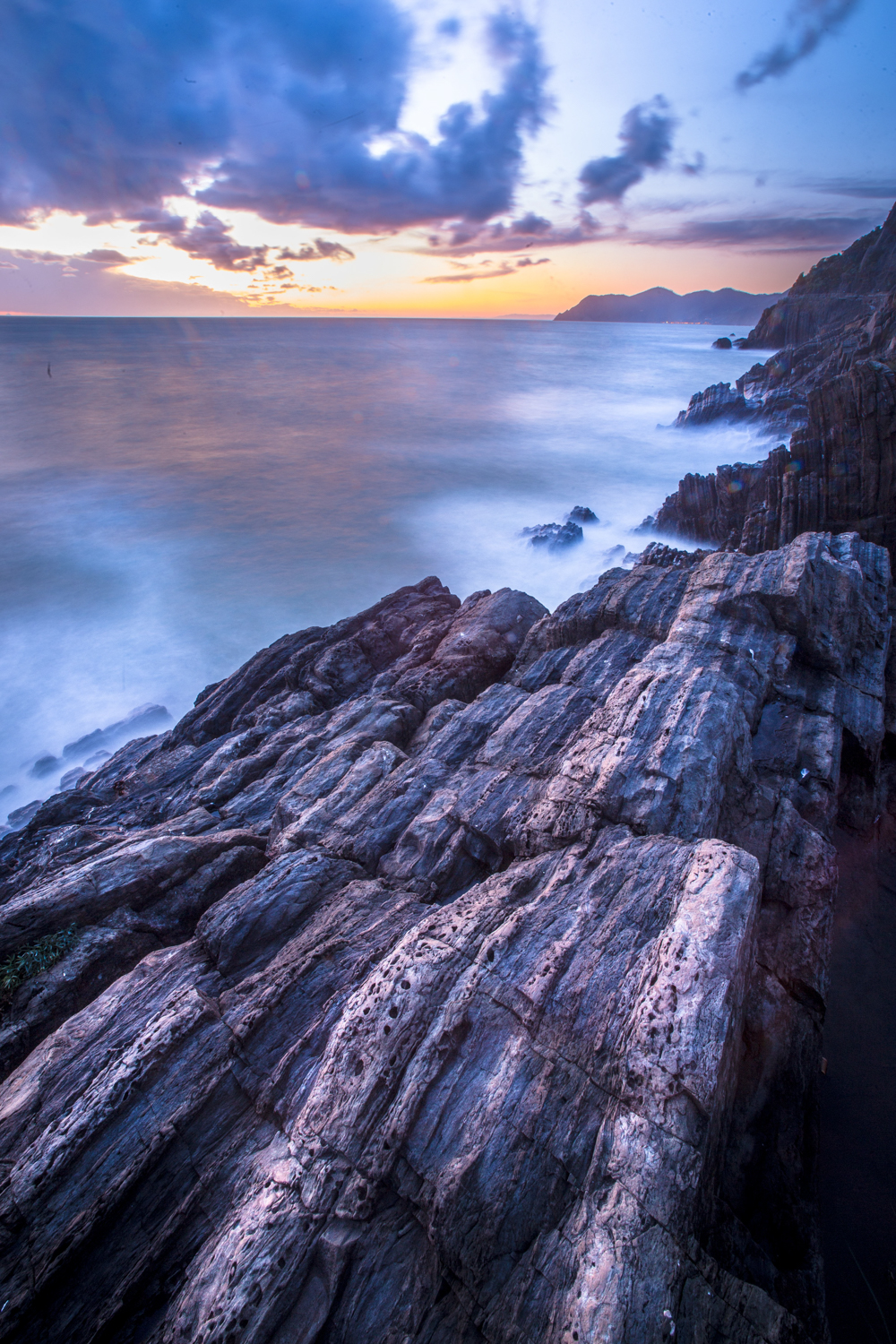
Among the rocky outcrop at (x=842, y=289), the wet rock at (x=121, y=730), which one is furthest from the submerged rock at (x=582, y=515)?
the rocky outcrop at (x=842, y=289)

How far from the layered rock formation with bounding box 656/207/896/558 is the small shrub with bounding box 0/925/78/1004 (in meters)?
31.1

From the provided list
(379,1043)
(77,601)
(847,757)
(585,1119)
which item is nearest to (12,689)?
(77,601)

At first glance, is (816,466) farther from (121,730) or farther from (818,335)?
(818,335)

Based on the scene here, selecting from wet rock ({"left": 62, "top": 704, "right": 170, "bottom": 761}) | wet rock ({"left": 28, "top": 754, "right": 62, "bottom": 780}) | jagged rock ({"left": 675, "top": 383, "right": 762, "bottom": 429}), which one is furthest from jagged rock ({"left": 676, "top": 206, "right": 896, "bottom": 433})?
wet rock ({"left": 28, "top": 754, "right": 62, "bottom": 780})

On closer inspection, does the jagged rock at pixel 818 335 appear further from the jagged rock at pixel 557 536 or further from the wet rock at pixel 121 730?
the wet rock at pixel 121 730

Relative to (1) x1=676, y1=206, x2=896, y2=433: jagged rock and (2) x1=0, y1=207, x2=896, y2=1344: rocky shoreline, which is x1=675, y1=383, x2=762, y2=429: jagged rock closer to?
(1) x1=676, y1=206, x2=896, y2=433: jagged rock

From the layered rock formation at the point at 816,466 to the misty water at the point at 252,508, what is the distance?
503cm

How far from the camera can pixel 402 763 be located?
1553 centimetres

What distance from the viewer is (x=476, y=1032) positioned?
8156mm

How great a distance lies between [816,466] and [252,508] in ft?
174

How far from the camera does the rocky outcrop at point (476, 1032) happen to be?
659 centimetres

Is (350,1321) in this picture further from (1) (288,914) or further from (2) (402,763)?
(2) (402,763)

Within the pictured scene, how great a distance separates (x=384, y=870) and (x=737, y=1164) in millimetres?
7697

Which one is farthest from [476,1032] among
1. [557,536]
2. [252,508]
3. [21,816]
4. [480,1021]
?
[252,508]
